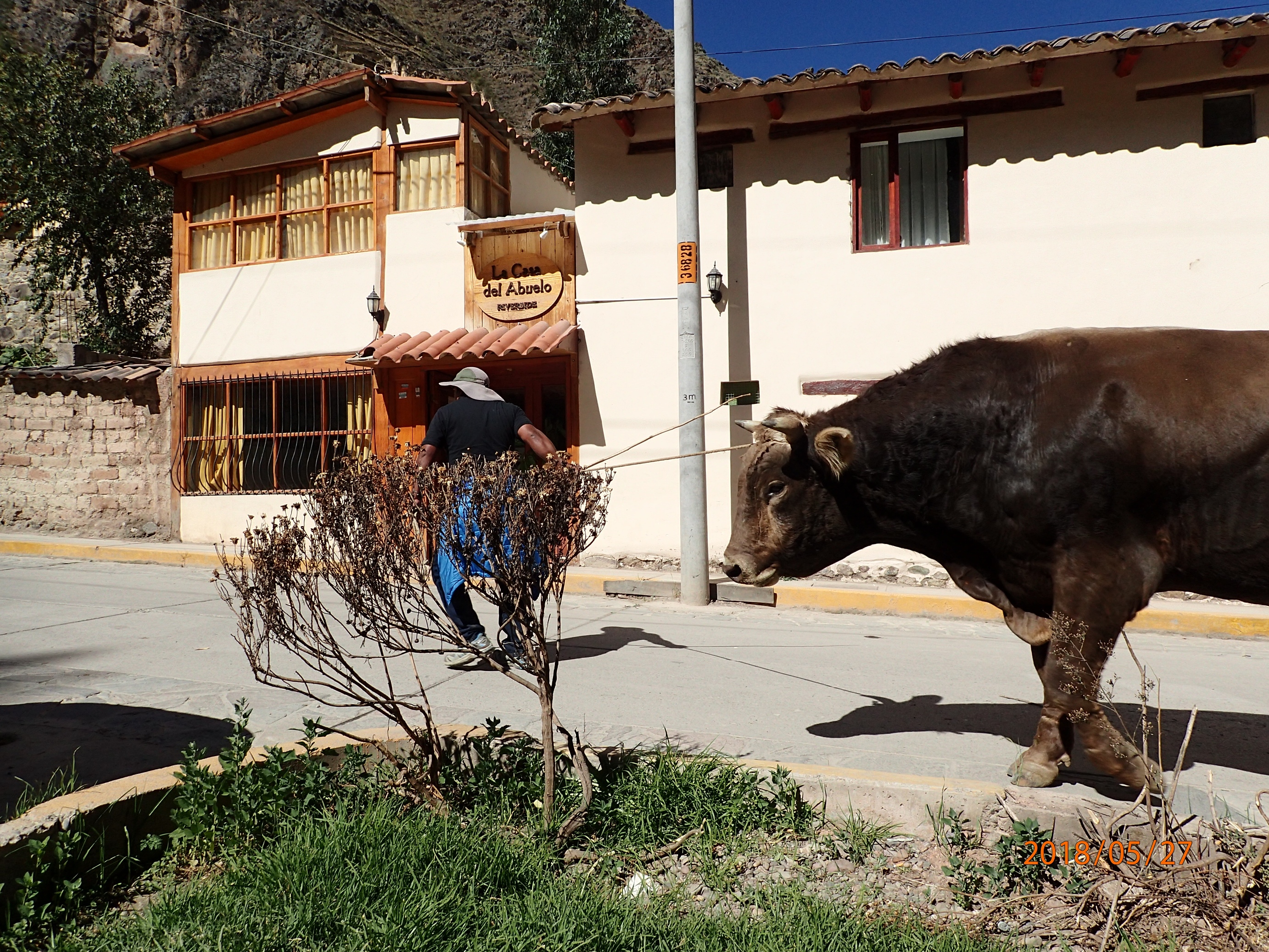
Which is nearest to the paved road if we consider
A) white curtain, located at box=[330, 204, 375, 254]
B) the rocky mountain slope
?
white curtain, located at box=[330, 204, 375, 254]

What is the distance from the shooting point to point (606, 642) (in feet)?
21.1

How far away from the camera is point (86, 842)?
2.29 meters

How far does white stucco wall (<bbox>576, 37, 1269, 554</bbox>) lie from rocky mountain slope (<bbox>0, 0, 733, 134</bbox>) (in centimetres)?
601

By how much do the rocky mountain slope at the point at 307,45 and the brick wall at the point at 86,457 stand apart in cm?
570

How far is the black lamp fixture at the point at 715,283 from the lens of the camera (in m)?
10.3

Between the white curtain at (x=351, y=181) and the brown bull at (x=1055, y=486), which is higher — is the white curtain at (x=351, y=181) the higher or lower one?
the higher one

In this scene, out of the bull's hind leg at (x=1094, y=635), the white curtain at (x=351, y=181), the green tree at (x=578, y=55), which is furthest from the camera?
the green tree at (x=578, y=55)

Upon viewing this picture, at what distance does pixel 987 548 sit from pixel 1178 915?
1451mm

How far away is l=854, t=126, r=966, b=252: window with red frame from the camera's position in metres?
9.99

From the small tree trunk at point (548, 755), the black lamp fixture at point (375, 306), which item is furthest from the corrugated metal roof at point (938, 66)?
the small tree trunk at point (548, 755)

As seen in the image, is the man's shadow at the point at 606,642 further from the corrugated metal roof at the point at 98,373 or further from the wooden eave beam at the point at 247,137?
the corrugated metal roof at the point at 98,373

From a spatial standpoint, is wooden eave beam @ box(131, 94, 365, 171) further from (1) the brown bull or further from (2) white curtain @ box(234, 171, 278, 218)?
(1) the brown bull
